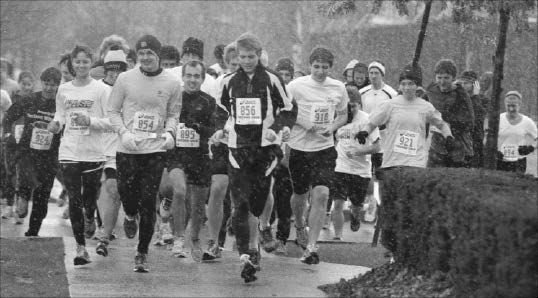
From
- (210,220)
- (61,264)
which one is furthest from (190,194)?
(61,264)

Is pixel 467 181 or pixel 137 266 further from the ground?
pixel 467 181

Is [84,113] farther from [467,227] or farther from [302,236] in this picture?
[467,227]

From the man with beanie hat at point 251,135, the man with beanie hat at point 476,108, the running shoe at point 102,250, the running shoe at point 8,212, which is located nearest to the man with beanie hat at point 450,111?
the man with beanie hat at point 476,108

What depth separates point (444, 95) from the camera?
13547mm

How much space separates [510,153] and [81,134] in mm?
7142

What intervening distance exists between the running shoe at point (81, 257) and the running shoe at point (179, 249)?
991mm

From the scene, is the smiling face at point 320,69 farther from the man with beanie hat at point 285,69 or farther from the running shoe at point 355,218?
the running shoe at point 355,218

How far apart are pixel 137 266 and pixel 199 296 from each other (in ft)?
4.52

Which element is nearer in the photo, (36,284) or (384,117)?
(36,284)

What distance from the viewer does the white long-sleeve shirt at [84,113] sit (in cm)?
1158

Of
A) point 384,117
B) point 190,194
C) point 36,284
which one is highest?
point 384,117

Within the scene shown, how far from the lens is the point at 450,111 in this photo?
44.5 ft

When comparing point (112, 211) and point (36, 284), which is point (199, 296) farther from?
point (112, 211)

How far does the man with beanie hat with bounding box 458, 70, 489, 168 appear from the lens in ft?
49.4
